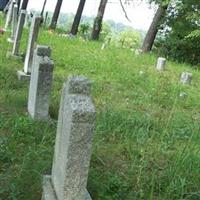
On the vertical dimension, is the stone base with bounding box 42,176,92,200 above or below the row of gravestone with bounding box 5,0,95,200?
below

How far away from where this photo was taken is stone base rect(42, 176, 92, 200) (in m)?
4.38

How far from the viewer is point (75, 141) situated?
4.01m

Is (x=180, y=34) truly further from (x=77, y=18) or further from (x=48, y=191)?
(x=48, y=191)

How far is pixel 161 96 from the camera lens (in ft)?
29.3

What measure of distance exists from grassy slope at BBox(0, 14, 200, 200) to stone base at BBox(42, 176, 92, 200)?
0.18m

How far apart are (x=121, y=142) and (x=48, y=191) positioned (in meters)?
1.96

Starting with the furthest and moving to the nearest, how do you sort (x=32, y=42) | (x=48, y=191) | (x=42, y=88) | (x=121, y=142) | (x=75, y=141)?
(x=32, y=42) → (x=42, y=88) → (x=121, y=142) → (x=48, y=191) → (x=75, y=141)

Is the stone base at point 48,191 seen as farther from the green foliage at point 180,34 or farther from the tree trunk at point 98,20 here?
the tree trunk at point 98,20

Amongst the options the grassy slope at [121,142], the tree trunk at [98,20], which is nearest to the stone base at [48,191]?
the grassy slope at [121,142]

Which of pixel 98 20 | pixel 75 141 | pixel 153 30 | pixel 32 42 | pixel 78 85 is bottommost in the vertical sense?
pixel 98 20

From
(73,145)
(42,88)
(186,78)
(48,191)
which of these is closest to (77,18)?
(186,78)

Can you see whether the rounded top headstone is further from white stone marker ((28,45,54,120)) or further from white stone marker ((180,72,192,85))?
white stone marker ((180,72,192,85))

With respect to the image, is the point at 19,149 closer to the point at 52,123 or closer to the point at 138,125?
the point at 52,123

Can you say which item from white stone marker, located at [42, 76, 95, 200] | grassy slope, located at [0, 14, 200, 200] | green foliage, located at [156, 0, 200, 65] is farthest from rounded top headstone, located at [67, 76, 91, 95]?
green foliage, located at [156, 0, 200, 65]
